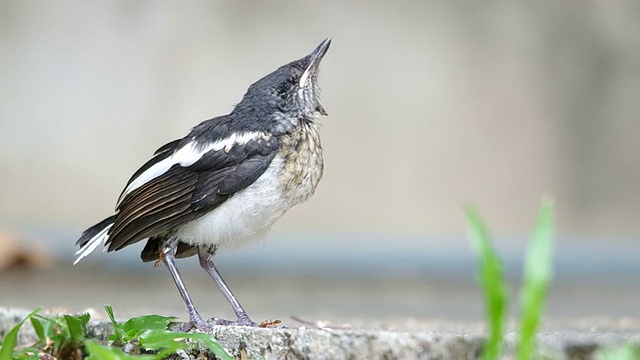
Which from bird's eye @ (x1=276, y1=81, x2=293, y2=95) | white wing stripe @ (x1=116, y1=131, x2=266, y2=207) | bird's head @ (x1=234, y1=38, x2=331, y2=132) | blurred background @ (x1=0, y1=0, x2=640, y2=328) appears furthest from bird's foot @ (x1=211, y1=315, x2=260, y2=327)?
blurred background @ (x1=0, y1=0, x2=640, y2=328)

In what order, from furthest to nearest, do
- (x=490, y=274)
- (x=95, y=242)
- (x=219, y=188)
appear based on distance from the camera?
(x=95, y=242), (x=219, y=188), (x=490, y=274)

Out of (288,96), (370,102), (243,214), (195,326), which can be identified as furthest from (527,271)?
(370,102)

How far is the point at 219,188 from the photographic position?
117 inches

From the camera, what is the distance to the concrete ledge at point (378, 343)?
183 cm

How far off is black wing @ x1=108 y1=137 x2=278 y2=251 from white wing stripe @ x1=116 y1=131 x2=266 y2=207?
15 mm

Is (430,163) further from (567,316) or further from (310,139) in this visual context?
(310,139)

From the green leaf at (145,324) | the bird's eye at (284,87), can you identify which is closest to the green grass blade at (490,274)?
the green leaf at (145,324)

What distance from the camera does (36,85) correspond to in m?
7.68

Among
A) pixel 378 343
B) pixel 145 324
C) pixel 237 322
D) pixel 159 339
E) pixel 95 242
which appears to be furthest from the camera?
pixel 95 242

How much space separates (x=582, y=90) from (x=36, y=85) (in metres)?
4.08

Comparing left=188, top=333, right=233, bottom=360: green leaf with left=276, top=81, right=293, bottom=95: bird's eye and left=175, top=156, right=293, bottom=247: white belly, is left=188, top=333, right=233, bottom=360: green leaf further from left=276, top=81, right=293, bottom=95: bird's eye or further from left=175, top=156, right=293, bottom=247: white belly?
left=276, top=81, right=293, bottom=95: bird's eye

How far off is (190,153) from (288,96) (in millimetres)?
411

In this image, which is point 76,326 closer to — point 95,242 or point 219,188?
point 219,188

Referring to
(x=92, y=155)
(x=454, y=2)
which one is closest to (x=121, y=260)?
(x=92, y=155)
